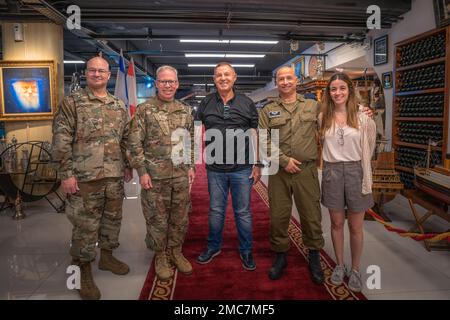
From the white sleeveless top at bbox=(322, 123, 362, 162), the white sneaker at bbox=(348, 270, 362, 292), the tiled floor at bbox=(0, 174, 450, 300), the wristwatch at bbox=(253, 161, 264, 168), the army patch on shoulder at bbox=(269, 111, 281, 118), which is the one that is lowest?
the tiled floor at bbox=(0, 174, 450, 300)

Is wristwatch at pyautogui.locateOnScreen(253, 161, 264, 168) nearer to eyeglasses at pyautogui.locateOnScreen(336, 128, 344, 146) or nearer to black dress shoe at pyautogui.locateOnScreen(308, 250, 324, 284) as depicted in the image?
eyeglasses at pyautogui.locateOnScreen(336, 128, 344, 146)

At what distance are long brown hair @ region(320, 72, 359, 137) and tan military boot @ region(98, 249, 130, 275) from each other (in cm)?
199

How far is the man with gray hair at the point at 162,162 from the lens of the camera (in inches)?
101

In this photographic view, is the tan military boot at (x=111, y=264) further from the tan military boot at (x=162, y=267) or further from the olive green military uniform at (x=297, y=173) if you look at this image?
the olive green military uniform at (x=297, y=173)

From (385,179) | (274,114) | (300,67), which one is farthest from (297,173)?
(300,67)

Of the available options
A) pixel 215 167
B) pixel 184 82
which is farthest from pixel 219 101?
pixel 184 82

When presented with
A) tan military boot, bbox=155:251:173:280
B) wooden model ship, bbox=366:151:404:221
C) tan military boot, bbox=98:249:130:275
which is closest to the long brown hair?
tan military boot, bbox=155:251:173:280

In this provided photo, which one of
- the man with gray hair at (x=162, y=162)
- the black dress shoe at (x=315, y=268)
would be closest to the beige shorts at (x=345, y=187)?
the black dress shoe at (x=315, y=268)

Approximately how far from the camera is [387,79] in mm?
5727

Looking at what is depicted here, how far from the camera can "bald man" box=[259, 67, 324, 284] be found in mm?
2591

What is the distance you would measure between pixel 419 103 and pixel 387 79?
3.31 ft

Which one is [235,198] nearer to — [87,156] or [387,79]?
[87,156]

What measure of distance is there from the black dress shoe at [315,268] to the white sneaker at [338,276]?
0.09 m
